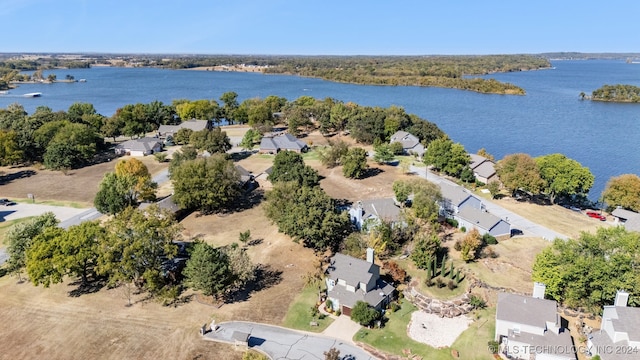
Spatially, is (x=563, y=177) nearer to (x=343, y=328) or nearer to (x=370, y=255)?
(x=370, y=255)

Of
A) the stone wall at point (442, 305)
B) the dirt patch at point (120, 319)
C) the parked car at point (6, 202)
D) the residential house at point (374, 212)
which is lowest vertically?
the dirt patch at point (120, 319)

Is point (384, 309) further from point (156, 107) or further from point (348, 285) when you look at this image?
point (156, 107)

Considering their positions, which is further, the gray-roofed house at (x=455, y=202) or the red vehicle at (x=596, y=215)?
the red vehicle at (x=596, y=215)

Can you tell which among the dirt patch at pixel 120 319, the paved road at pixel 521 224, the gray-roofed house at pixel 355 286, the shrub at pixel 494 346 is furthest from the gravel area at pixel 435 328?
the paved road at pixel 521 224

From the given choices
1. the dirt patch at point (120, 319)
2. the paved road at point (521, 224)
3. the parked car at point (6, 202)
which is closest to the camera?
the dirt patch at point (120, 319)

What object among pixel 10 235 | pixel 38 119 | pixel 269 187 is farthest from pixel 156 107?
pixel 10 235

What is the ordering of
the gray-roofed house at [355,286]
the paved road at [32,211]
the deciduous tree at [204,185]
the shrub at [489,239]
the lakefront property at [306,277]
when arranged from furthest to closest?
1. the paved road at [32,211]
2. the deciduous tree at [204,185]
3. the shrub at [489,239]
4. the gray-roofed house at [355,286]
5. the lakefront property at [306,277]

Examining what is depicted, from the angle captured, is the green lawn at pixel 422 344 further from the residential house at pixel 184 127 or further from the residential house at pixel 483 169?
the residential house at pixel 184 127
